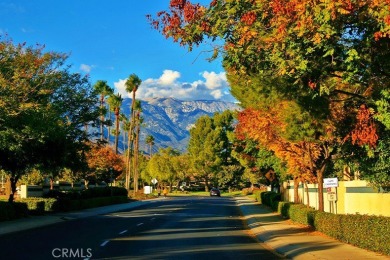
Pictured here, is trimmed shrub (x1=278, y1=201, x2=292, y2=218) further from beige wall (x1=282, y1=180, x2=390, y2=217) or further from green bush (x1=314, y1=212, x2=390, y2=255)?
green bush (x1=314, y1=212, x2=390, y2=255)

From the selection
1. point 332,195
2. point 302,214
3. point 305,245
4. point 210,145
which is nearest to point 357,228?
point 305,245

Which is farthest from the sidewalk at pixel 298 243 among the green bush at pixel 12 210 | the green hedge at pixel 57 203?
the green hedge at pixel 57 203

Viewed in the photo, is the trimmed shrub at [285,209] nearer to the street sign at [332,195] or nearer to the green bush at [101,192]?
the street sign at [332,195]

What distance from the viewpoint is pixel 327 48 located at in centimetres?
837

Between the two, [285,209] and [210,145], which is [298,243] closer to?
[285,209]

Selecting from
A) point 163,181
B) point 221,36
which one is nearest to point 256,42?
point 221,36

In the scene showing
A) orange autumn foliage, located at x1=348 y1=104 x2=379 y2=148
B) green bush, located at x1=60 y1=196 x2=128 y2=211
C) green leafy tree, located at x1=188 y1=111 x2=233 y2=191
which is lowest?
green bush, located at x1=60 y1=196 x2=128 y2=211

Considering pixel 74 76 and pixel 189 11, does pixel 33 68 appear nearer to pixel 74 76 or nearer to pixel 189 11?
pixel 74 76

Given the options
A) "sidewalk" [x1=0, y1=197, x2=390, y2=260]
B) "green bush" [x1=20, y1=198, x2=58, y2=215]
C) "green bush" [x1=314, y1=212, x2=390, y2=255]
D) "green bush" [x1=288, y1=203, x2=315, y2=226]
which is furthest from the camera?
"green bush" [x1=20, y1=198, x2=58, y2=215]

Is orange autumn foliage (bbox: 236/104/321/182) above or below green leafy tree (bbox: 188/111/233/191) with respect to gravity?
below

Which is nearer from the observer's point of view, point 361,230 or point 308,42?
point 308,42

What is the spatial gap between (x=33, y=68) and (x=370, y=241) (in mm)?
18903

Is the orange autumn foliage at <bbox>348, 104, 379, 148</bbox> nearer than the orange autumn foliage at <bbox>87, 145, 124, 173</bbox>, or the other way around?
the orange autumn foliage at <bbox>348, 104, 379, 148</bbox>

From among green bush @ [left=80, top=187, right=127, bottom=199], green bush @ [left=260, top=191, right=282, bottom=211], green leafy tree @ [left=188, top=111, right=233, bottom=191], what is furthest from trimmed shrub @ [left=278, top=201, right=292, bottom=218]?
green leafy tree @ [left=188, top=111, right=233, bottom=191]
